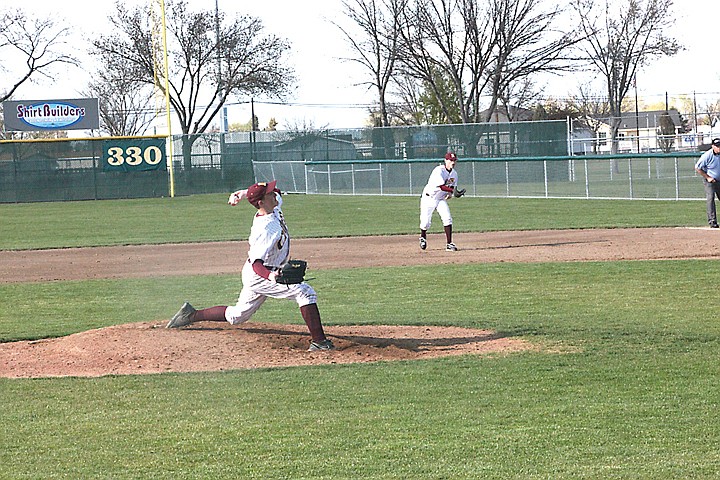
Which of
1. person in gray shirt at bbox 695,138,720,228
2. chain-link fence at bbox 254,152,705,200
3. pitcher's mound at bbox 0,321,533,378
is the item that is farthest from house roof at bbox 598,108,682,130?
pitcher's mound at bbox 0,321,533,378

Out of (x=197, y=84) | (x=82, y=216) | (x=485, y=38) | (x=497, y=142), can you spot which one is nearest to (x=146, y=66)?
(x=197, y=84)

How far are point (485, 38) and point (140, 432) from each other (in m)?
45.5

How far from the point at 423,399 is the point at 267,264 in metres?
2.28

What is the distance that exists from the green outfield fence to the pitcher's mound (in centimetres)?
2703

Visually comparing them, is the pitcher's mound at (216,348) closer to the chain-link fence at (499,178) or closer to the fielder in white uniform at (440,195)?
the fielder in white uniform at (440,195)

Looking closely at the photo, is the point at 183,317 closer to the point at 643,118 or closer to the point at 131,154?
the point at 131,154

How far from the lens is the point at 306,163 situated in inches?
1576

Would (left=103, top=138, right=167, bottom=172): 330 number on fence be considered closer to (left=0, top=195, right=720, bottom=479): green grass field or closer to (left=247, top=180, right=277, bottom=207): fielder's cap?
(left=0, top=195, right=720, bottom=479): green grass field

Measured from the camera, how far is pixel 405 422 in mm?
6363

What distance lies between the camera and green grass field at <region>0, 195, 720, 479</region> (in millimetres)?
5504

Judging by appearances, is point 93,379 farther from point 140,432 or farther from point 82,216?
point 82,216

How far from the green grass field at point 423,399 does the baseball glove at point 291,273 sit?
2.36 feet

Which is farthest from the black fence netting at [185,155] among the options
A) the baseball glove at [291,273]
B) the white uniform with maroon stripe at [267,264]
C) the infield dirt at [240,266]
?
the baseball glove at [291,273]

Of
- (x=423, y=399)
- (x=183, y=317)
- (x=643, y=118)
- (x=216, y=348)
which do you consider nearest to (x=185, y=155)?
(x=643, y=118)
